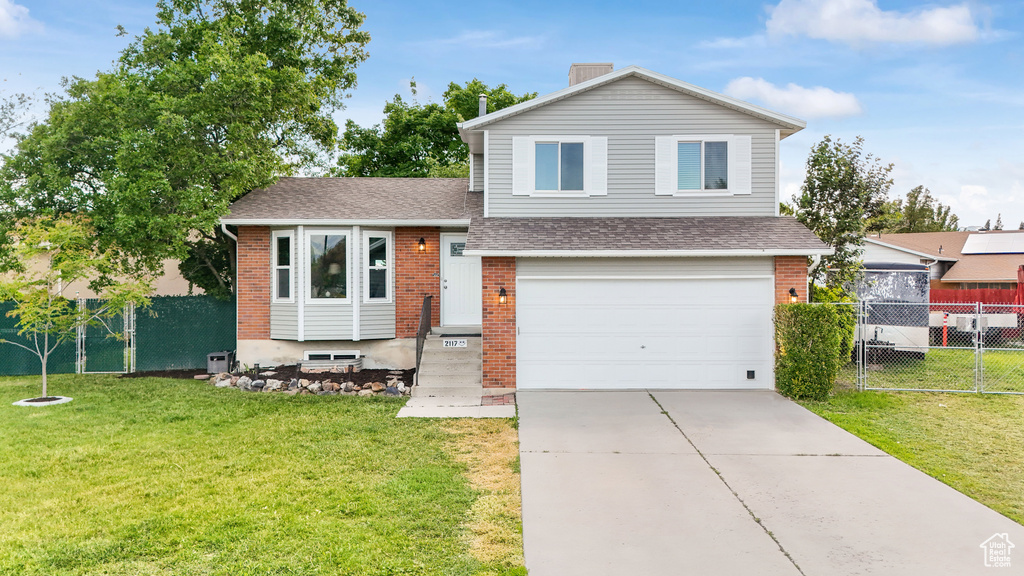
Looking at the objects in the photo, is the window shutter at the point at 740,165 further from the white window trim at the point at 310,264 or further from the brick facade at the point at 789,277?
the white window trim at the point at 310,264

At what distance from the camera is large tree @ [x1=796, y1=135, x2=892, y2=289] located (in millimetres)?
13992

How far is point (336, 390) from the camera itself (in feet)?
35.6

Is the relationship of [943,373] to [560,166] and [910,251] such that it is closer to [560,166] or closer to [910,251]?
[560,166]

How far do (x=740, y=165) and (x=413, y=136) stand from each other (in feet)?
61.4

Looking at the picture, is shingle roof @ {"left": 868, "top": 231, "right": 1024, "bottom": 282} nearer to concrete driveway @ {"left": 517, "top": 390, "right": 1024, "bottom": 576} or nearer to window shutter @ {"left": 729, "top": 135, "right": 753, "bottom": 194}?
window shutter @ {"left": 729, "top": 135, "right": 753, "bottom": 194}

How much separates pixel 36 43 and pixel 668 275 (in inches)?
720

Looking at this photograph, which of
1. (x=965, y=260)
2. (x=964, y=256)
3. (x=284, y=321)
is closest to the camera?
(x=284, y=321)

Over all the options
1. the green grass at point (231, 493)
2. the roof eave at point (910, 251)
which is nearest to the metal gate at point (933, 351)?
the roof eave at point (910, 251)

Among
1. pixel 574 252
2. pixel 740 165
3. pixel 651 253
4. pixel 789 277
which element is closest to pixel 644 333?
pixel 651 253

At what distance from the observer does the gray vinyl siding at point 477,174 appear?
1404 centimetres

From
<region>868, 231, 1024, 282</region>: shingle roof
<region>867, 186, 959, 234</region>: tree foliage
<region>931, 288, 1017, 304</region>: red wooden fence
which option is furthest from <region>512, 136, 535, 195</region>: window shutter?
<region>867, 186, 959, 234</region>: tree foliage

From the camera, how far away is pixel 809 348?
9.73 meters

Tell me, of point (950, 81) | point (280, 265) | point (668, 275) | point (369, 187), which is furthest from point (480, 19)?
point (950, 81)

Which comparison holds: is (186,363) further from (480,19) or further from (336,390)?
(480,19)
